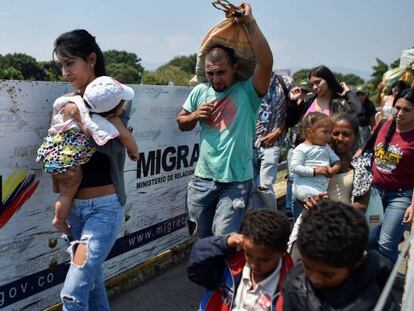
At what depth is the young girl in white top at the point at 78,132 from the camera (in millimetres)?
2211

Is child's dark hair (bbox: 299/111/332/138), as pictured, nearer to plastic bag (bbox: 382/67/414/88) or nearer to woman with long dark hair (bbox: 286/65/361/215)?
woman with long dark hair (bbox: 286/65/361/215)

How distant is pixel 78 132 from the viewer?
2252 millimetres

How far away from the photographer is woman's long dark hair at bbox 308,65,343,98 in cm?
435

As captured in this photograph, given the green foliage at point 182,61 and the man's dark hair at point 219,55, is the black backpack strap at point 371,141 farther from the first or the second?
the green foliage at point 182,61

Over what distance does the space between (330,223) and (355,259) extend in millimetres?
157

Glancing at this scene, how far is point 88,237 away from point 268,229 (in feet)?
3.17

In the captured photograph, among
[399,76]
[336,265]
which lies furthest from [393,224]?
[399,76]

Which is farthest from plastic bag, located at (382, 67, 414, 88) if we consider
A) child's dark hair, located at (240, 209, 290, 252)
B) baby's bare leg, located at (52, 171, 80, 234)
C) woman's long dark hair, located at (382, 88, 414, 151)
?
baby's bare leg, located at (52, 171, 80, 234)

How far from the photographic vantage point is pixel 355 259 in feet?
5.16

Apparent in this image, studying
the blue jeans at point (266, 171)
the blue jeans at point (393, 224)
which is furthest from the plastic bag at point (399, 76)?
the blue jeans at point (393, 224)

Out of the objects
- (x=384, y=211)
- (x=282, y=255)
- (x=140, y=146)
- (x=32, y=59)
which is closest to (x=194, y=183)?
(x=140, y=146)

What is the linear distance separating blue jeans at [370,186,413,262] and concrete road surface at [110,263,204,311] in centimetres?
150

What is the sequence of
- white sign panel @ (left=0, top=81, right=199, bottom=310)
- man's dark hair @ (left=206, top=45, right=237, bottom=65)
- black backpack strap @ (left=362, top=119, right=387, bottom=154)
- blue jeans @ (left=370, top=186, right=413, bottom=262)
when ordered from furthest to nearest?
1. black backpack strap @ (left=362, top=119, right=387, bottom=154)
2. blue jeans @ (left=370, top=186, right=413, bottom=262)
3. man's dark hair @ (left=206, top=45, right=237, bottom=65)
4. white sign panel @ (left=0, top=81, right=199, bottom=310)

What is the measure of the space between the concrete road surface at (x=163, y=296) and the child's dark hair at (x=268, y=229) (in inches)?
70.5
